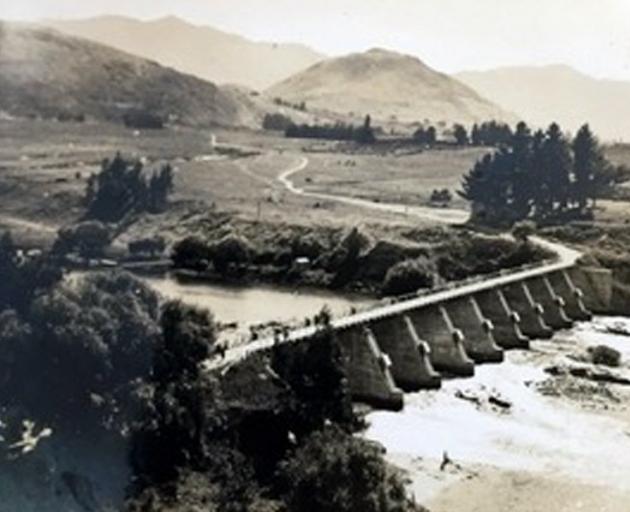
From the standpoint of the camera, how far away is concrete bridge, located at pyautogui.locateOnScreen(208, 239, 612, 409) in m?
67.1

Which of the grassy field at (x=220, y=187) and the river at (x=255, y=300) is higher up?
the grassy field at (x=220, y=187)

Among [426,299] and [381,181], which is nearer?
[426,299]

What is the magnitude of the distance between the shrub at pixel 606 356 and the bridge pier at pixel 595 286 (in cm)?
2122

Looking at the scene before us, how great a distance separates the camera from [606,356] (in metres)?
83.4

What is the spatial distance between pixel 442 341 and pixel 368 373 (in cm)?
1225

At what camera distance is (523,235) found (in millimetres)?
125938

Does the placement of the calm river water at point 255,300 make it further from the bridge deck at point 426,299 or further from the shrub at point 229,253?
the bridge deck at point 426,299

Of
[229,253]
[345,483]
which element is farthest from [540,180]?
[345,483]

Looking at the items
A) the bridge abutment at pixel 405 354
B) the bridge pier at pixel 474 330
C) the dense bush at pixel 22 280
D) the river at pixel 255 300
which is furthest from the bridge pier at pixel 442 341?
the dense bush at pixel 22 280

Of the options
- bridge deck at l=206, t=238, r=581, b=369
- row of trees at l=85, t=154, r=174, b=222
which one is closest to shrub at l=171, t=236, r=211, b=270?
row of trees at l=85, t=154, r=174, b=222

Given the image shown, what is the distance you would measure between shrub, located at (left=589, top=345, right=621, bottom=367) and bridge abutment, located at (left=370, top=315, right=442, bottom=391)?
16.5 m

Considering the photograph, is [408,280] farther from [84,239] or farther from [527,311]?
[84,239]

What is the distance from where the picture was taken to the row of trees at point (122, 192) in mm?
145625

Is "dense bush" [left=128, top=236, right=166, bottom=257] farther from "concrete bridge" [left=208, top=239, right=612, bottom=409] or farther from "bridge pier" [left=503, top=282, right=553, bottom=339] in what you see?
"bridge pier" [left=503, top=282, right=553, bottom=339]
